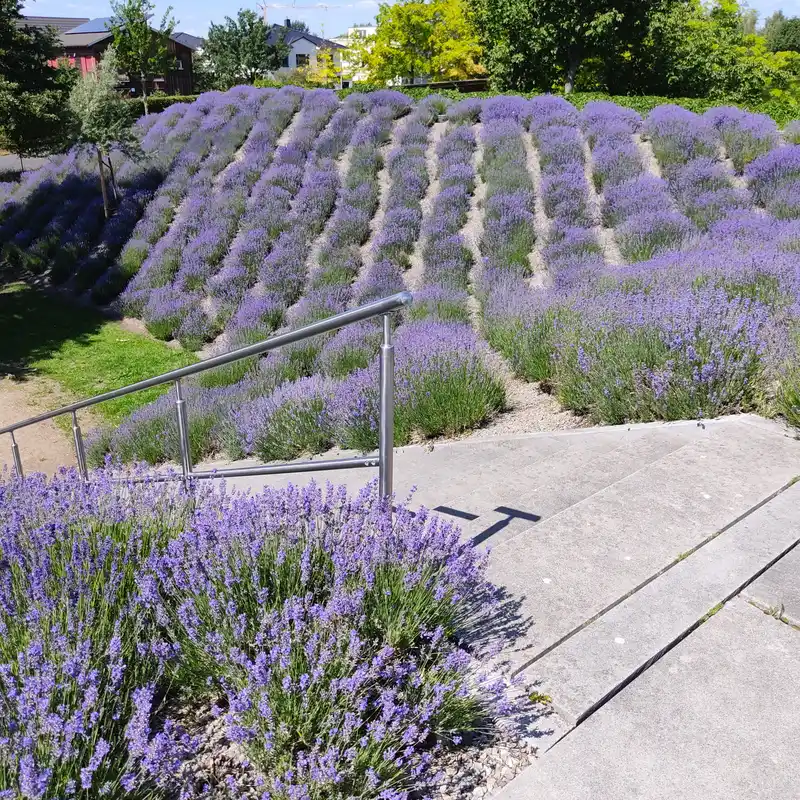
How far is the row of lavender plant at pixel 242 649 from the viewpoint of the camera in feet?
5.76

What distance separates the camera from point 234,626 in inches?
82.5

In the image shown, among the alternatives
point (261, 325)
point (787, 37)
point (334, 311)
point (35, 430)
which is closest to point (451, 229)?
point (334, 311)

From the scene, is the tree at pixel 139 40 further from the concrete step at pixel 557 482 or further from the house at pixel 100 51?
the concrete step at pixel 557 482

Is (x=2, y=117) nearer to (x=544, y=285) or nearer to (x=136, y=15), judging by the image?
(x=544, y=285)

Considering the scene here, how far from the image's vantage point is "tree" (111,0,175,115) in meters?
32.2

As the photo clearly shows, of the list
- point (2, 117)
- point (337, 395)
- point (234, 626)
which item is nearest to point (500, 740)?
point (234, 626)

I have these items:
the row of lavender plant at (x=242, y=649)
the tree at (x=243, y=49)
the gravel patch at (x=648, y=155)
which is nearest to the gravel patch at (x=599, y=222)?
the gravel patch at (x=648, y=155)

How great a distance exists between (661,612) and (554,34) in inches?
Answer: 908

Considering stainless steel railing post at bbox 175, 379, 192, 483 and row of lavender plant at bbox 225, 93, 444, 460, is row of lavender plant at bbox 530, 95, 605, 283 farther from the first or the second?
stainless steel railing post at bbox 175, 379, 192, 483

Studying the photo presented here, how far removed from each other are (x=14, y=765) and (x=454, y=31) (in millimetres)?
35002

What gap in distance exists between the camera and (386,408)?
8.66 ft

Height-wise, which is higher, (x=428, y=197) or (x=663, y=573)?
(x=428, y=197)

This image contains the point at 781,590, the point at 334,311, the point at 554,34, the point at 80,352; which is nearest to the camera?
the point at 781,590

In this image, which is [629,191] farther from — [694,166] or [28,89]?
[28,89]
